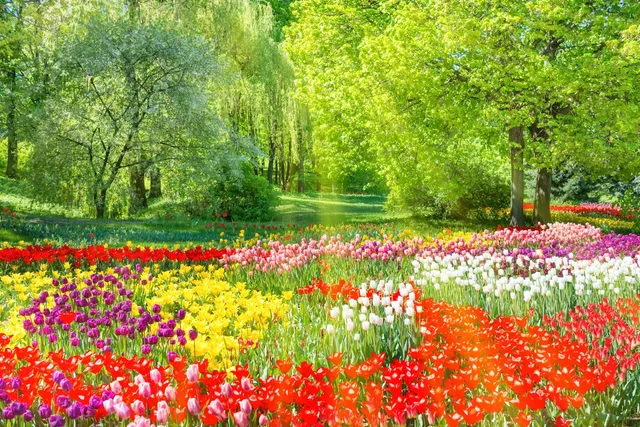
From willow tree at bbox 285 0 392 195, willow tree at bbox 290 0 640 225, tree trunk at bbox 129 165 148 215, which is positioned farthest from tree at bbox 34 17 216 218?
willow tree at bbox 290 0 640 225

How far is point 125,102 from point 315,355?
50.6ft

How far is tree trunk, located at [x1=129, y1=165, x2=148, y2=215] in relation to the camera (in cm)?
1887

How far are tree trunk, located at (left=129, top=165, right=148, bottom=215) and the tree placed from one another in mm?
983

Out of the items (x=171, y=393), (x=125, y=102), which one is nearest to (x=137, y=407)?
(x=171, y=393)

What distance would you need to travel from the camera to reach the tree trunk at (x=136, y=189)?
18869 millimetres

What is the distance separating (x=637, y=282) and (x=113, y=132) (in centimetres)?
1461

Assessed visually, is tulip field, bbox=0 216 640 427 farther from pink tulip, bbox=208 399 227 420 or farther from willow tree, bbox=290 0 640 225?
willow tree, bbox=290 0 640 225

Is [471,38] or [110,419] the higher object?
[471,38]

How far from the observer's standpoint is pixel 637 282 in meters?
6.47

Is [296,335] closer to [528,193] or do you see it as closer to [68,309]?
[68,309]

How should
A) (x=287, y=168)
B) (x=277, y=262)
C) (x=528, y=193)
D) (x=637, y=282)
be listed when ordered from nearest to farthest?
(x=637, y=282) → (x=277, y=262) → (x=528, y=193) → (x=287, y=168)

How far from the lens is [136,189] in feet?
68.3

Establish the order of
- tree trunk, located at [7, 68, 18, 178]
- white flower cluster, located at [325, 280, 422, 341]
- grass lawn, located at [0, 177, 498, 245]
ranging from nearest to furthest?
white flower cluster, located at [325, 280, 422, 341] → grass lawn, located at [0, 177, 498, 245] → tree trunk, located at [7, 68, 18, 178]

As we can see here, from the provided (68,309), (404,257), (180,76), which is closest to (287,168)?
(180,76)
